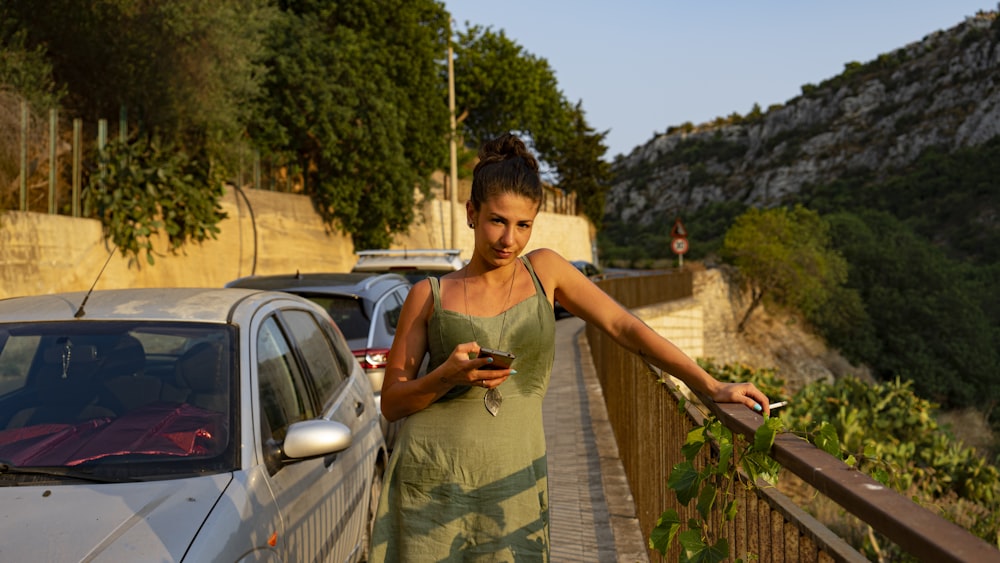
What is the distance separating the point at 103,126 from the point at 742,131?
12816 cm

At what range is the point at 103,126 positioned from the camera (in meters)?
17.5

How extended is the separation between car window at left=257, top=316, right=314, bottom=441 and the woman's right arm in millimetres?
1059

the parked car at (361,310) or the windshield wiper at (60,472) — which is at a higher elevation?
the parked car at (361,310)

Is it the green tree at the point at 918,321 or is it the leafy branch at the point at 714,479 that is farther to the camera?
the green tree at the point at 918,321

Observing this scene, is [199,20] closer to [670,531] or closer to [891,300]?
[670,531]

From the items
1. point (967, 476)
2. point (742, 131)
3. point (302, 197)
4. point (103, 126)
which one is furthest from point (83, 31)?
point (742, 131)

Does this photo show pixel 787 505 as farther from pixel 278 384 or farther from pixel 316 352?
pixel 316 352

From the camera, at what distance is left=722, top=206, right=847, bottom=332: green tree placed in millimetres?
45406

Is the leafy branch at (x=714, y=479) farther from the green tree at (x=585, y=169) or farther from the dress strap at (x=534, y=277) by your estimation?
the green tree at (x=585, y=169)

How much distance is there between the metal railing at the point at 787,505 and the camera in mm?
1315

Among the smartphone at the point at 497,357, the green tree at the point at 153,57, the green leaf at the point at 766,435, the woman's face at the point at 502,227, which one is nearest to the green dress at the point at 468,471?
the woman's face at the point at 502,227

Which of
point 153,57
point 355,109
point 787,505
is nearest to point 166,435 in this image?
point 787,505

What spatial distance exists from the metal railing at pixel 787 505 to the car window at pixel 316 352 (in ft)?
5.19

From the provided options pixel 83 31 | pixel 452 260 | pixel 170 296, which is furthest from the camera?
pixel 83 31
